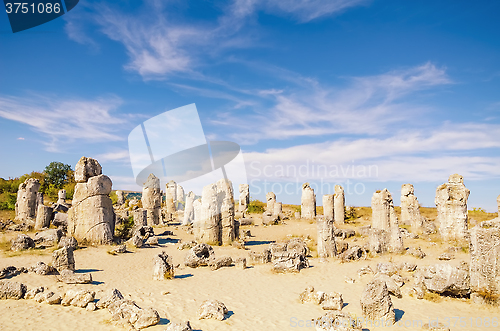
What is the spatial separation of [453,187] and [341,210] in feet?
37.5

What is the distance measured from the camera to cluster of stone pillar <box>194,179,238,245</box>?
53.8 ft

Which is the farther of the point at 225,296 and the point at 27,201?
the point at 27,201

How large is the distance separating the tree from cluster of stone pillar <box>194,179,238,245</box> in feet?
108

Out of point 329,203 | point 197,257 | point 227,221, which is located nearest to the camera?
point 197,257

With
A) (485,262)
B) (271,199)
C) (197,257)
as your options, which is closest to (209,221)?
(197,257)

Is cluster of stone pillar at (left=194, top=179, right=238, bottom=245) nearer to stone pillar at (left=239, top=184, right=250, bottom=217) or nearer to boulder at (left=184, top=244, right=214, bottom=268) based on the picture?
boulder at (left=184, top=244, right=214, bottom=268)

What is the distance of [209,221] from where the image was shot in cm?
1641

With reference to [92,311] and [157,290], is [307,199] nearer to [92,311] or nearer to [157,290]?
[157,290]

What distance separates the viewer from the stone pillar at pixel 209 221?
16375mm

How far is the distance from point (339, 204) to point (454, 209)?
11.4 meters

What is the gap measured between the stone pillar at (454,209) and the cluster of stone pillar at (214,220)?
10.8m

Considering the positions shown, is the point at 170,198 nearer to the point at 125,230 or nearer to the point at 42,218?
the point at 125,230

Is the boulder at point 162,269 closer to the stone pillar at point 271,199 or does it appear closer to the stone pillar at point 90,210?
the stone pillar at point 90,210
